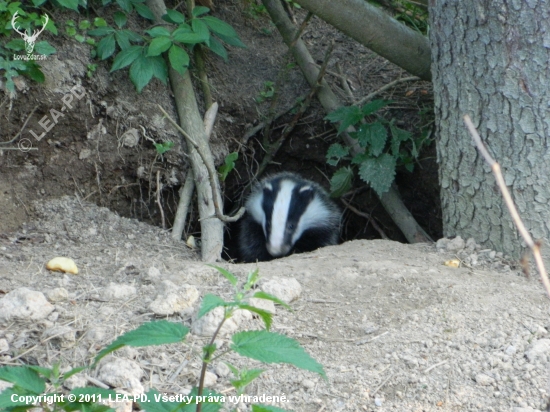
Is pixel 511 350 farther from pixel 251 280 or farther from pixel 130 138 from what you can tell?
pixel 130 138

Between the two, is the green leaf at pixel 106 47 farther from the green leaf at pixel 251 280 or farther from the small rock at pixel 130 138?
the green leaf at pixel 251 280

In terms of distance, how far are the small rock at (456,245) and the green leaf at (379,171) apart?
71 centimetres

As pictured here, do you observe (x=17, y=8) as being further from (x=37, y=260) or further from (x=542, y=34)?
(x=542, y=34)

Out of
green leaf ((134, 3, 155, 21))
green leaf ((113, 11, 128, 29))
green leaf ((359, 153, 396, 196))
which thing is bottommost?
green leaf ((359, 153, 396, 196))

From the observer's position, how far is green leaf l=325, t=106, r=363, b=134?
4266mm

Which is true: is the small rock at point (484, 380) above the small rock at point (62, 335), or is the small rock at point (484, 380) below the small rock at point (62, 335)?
below

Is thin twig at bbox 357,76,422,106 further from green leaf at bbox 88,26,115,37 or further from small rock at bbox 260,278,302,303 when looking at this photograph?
small rock at bbox 260,278,302,303

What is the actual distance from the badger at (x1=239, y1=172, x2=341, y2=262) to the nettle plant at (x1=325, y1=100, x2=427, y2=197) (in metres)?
0.53

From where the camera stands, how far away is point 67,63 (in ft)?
13.1

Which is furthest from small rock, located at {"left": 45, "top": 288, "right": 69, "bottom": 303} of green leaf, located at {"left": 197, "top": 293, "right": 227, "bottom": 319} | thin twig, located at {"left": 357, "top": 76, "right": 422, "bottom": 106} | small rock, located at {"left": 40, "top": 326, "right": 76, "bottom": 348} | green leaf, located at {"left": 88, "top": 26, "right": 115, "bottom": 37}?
thin twig, located at {"left": 357, "top": 76, "right": 422, "bottom": 106}

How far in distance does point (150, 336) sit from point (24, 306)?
43.5 inches

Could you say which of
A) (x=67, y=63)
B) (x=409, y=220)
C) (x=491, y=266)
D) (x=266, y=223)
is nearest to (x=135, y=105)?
(x=67, y=63)

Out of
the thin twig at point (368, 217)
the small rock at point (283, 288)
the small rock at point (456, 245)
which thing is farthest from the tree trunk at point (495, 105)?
the thin twig at point (368, 217)

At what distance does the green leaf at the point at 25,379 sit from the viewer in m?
1.68
